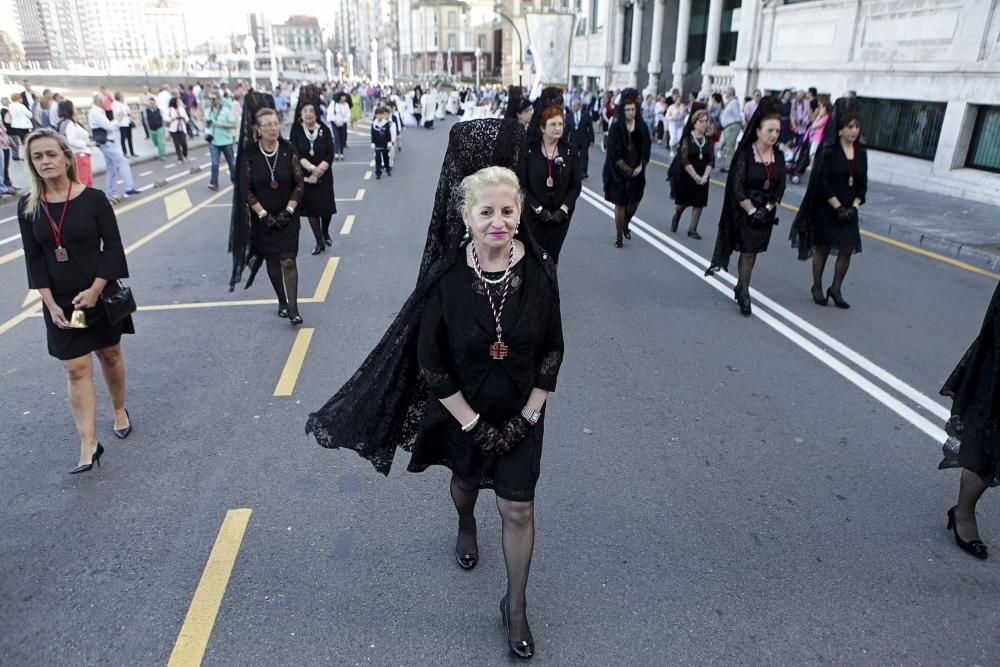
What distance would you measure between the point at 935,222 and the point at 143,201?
14.0m

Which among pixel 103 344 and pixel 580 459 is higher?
pixel 103 344

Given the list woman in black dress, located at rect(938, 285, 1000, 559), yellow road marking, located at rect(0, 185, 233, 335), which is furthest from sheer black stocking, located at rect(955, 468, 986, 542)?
yellow road marking, located at rect(0, 185, 233, 335)

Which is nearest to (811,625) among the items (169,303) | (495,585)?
(495,585)

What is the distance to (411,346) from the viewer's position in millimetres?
3092

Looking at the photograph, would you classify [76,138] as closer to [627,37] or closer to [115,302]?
[115,302]

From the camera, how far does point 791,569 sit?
11.6 ft

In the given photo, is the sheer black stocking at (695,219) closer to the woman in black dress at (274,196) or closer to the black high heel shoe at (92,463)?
the woman in black dress at (274,196)

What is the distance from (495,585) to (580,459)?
129 cm

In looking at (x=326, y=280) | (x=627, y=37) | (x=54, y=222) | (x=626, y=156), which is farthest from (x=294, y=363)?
(x=627, y=37)

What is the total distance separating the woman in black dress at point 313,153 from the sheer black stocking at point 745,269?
15.6 ft

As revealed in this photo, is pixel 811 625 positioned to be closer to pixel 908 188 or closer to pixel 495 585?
pixel 495 585

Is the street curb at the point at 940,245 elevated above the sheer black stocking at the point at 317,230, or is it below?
below

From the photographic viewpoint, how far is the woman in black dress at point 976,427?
346 centimetres

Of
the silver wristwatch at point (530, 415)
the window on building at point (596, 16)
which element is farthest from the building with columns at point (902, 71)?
the window on building at point (596, 16)
